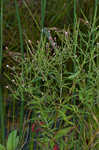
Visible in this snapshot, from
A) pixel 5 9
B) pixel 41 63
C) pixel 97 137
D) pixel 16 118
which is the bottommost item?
pixel 16 118

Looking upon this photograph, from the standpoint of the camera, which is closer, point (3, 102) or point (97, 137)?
point (97, 137)

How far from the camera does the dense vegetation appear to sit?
1107 millimetres

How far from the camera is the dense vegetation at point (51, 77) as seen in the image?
1.11 metres

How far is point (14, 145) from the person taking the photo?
130cm

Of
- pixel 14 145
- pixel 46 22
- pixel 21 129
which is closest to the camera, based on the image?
pixel 14 145

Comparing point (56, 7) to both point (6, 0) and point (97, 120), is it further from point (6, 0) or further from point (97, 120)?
point (97, 120)

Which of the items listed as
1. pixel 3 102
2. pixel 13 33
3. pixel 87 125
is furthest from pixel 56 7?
pixel 87 125

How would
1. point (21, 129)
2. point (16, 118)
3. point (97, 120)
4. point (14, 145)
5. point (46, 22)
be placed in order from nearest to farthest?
point (97, 120) < point (14, 145) < point (21, 129) < point (16, 118) < point (46, 22)

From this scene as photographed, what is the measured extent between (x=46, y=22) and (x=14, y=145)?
745 mm

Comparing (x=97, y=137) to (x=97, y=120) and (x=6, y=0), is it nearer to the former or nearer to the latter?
(x=97, y=120)

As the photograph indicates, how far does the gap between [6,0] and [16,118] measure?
2.61 ft

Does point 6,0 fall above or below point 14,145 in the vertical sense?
above

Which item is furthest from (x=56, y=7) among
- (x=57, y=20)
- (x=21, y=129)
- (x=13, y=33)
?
(x=21, y=129)

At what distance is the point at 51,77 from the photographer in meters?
1.26
